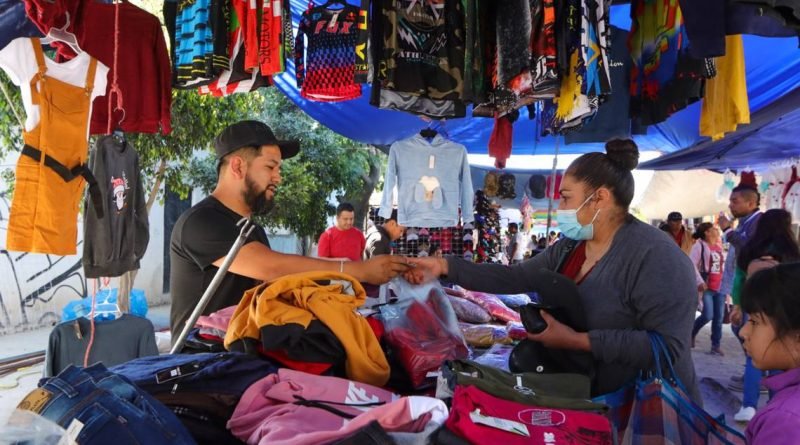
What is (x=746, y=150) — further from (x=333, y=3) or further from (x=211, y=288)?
(x=211, y=288)

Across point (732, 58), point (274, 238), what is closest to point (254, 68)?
point (732, 58)

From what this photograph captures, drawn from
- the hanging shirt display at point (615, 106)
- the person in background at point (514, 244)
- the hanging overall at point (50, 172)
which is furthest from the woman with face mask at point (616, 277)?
the person in background at point (514, 244)

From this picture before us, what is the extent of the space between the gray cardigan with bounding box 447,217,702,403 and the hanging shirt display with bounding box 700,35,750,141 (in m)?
1.61

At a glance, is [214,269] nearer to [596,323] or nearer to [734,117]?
[596,323]

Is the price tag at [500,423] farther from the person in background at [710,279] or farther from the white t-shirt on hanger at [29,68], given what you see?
the person in background at [710,279]

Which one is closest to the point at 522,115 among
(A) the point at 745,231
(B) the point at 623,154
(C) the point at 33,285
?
(A) the point at 745,231

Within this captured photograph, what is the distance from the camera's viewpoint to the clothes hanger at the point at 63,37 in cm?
282

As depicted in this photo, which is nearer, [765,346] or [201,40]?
[765,346]

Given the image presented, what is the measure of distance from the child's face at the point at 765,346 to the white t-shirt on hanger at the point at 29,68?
328 centimetres

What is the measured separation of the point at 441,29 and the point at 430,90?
1.39ft

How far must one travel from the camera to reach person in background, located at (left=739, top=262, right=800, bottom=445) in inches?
52.6

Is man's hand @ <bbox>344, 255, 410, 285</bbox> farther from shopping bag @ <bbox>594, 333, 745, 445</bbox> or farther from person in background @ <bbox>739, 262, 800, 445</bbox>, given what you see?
person in background @ <bbox>739, 262, 800, 445</bbox>

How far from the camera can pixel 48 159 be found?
111 inches

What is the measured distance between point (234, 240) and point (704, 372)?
637cm
